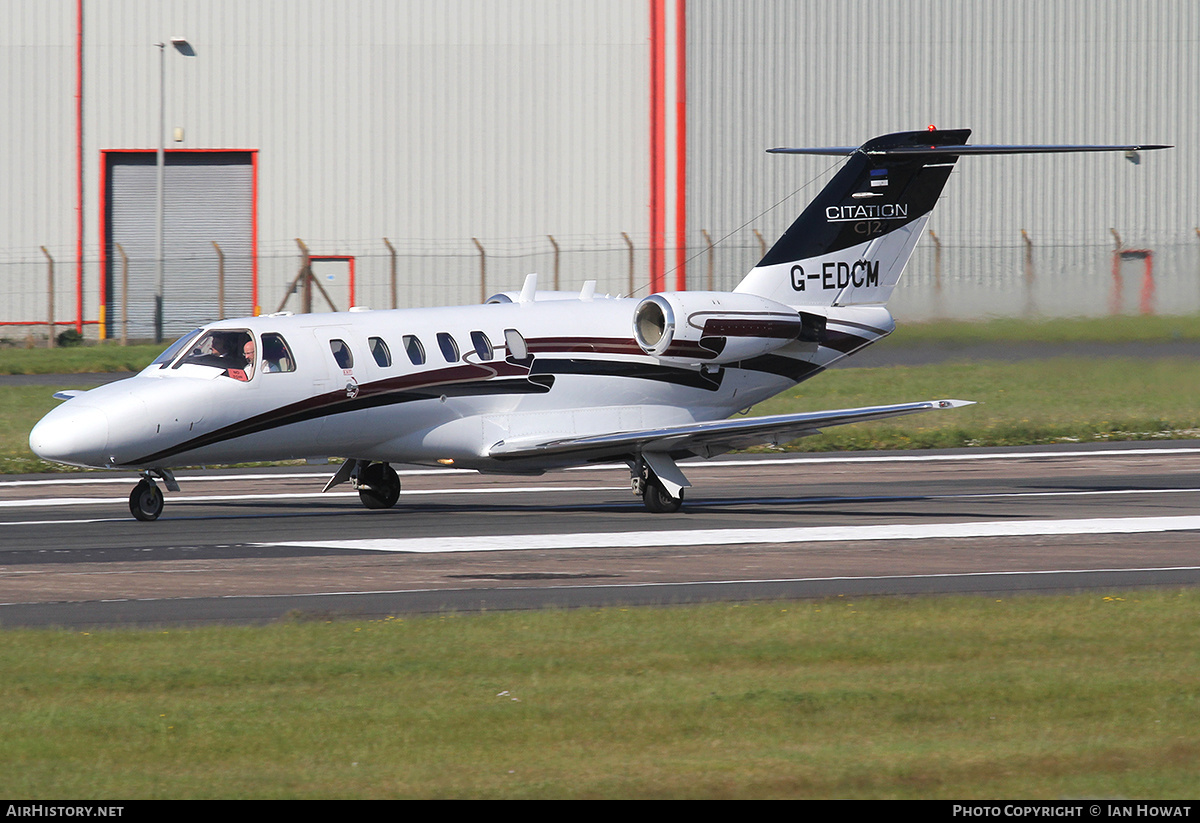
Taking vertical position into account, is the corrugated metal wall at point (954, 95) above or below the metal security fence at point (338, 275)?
above

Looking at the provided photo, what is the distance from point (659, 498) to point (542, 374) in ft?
7.39

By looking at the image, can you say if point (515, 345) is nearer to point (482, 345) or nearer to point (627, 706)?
point (482, 345)

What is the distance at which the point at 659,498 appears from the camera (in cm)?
2075

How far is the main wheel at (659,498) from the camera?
815 inches

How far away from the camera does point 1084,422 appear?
109ft

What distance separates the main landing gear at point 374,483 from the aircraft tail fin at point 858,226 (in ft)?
18.8

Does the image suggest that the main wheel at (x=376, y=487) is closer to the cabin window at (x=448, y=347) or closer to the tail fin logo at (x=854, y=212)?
the cabin window at (x=448, y=347)

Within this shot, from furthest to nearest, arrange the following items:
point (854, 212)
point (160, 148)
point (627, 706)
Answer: point (160, 148) → point (854, 212) → point (627, 706)

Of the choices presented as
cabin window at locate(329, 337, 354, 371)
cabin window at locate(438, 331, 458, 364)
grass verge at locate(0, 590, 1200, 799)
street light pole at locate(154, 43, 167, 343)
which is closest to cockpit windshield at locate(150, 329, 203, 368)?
cabin window at locate(329, 337, 354, 371)

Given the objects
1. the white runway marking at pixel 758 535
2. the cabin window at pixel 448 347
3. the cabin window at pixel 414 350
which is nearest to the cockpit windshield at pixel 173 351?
the cabin window at pixel 414 350

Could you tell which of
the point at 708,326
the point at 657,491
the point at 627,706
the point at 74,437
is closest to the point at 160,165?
the point at 708,326

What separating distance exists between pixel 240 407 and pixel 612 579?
6.00 m

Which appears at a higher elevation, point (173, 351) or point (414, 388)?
point (173, 351)

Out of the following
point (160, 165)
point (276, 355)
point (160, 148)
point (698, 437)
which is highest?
point (160, 148)
